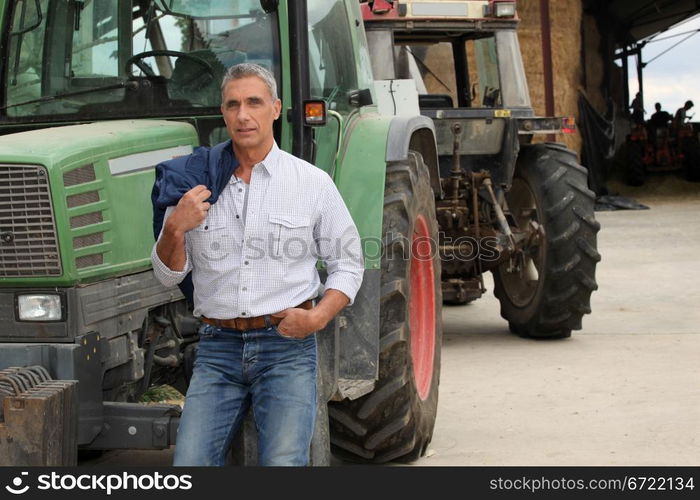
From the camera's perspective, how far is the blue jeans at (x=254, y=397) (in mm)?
3320

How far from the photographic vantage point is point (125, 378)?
417 centimetres

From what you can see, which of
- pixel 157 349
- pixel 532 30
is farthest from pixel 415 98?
pixel 532 30

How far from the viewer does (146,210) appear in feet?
14.1

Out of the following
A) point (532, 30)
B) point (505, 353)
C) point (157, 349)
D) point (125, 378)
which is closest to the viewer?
point (125, 378)

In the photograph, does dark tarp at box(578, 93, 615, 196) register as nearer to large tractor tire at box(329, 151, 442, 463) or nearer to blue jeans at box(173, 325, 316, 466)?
large tractor tire at box(329, 151, 442, 463)

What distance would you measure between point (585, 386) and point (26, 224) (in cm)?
382

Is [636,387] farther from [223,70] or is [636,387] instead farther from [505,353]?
[223,70]

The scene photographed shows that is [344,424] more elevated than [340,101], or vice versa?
[340,101]

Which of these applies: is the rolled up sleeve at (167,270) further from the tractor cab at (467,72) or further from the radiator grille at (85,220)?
the tractor cab at (467,72)

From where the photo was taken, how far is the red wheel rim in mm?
5407

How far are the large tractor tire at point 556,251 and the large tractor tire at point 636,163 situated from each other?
14.4 metres

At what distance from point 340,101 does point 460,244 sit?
3008mm

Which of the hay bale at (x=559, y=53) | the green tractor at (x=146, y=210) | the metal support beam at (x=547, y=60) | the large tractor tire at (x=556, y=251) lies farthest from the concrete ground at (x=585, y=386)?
the hay bale at (x=559, y=53)

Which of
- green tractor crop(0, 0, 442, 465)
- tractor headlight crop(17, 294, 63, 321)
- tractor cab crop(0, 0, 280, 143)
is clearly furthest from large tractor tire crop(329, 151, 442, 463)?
tractor headlight crop(17, 294, 63, 321)
